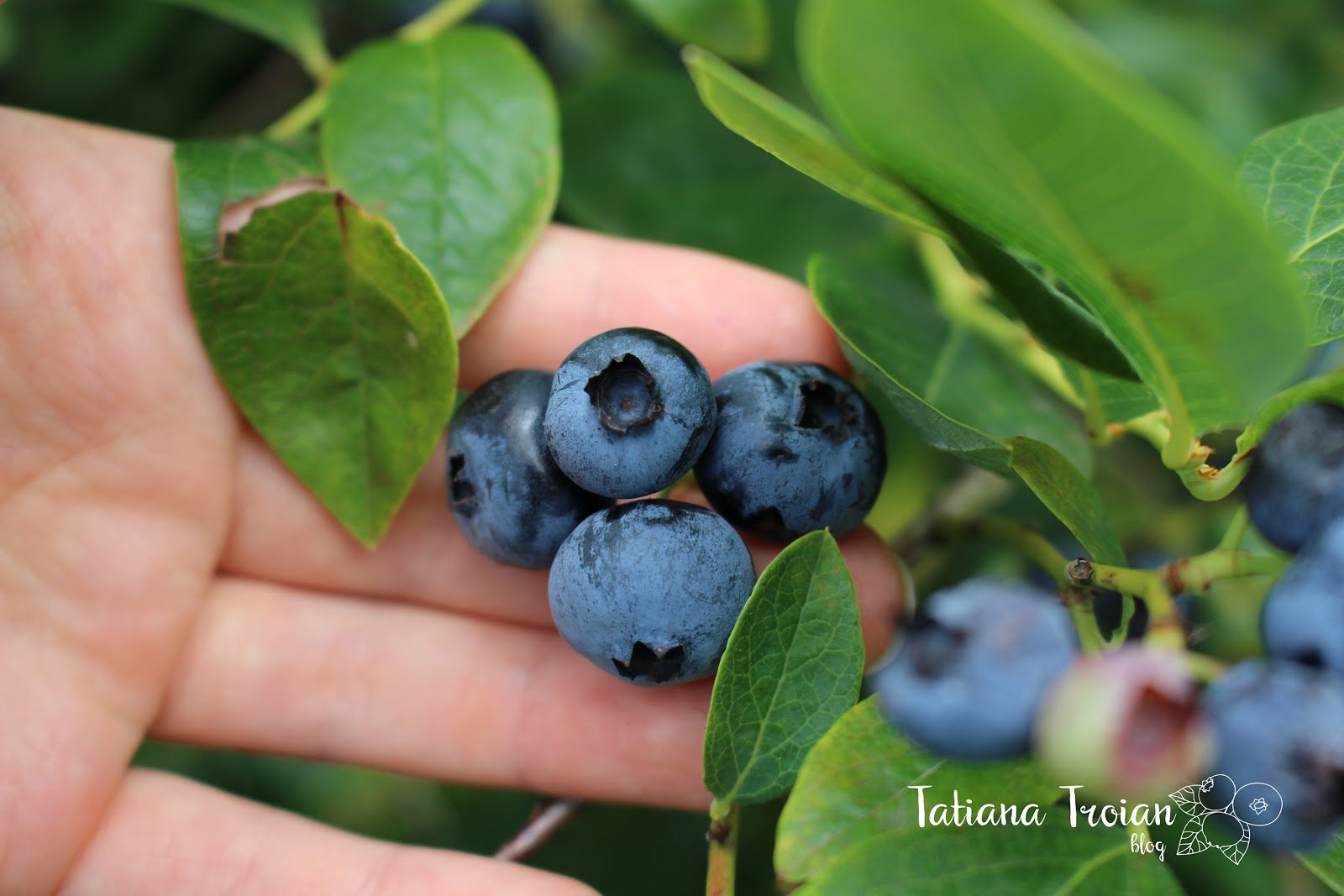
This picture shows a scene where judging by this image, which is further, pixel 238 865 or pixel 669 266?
pixel 669 266

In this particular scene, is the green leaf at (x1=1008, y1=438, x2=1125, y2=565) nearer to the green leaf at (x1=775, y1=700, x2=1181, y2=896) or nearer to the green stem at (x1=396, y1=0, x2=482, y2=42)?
the green leaf at (x1=775, y1=700, x2=1181, y2=896)

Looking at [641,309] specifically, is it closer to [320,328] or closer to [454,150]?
[454,150]

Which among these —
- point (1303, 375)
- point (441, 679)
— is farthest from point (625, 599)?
point (1303, 375)

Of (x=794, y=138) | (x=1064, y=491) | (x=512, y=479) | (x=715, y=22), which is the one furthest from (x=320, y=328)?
(x=1064, y=491)

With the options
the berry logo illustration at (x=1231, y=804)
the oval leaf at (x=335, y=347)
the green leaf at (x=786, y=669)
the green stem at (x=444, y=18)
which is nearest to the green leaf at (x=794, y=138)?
the green leaf at (x=786, y=669)

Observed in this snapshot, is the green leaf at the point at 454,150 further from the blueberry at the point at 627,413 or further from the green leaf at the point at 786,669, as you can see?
the green leaf at the point at 786,669

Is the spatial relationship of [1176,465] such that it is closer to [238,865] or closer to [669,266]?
[669,266]

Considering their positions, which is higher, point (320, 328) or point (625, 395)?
point (625, 395)
